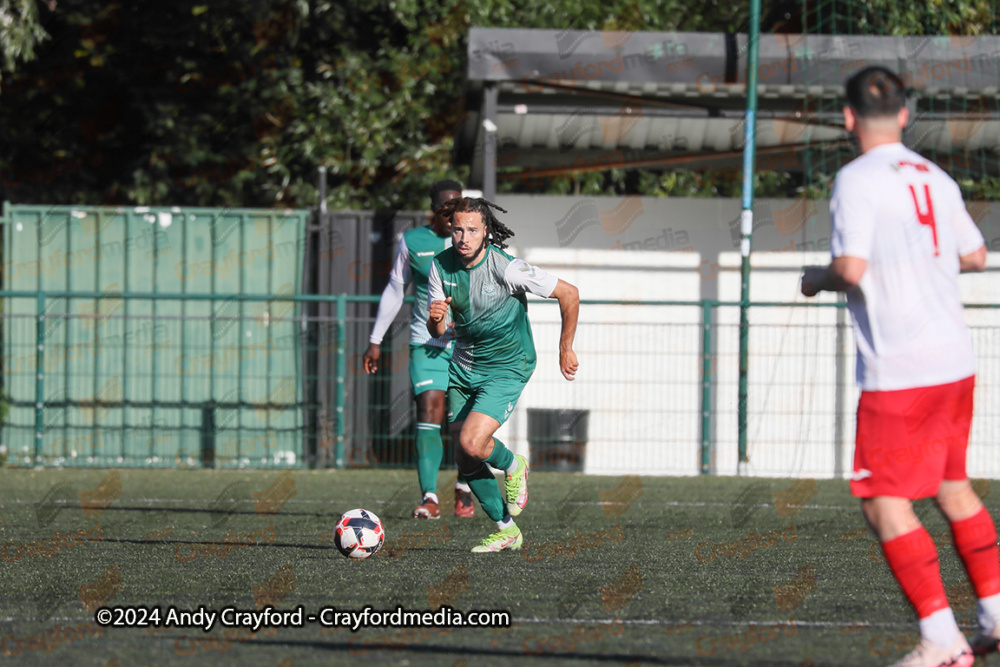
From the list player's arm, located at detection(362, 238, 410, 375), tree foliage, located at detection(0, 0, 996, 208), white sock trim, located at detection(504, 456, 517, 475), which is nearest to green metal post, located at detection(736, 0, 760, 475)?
tree foliage, located at detection(0, 0, 996, 208)

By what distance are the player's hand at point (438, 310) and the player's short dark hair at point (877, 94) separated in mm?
2568

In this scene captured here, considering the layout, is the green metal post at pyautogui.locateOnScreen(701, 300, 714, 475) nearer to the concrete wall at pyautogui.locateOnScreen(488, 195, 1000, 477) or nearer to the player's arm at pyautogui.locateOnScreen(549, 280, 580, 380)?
the concrete wall at pyautogui.locateOnScreen(488, 195, 1000, 477)

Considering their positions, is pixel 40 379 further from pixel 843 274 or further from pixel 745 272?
pixel 843 274

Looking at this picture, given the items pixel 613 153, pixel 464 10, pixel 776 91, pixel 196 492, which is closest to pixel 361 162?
pixel 464 10

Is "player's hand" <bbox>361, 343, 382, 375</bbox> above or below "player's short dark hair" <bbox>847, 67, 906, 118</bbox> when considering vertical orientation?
below

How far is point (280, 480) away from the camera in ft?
38.2

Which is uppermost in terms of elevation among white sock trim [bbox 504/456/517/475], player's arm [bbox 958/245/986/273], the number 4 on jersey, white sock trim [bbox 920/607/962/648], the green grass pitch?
the number 4 on jersey

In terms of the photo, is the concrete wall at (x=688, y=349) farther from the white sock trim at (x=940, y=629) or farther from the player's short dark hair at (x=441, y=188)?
the white sock trim at (x=940, y=629)

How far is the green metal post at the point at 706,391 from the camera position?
12852 mm

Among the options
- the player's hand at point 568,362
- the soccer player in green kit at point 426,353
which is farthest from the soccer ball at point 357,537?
the soccer player in green kit at point 426,353

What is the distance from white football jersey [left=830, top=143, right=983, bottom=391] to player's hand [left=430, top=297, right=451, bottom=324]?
8.30 ft

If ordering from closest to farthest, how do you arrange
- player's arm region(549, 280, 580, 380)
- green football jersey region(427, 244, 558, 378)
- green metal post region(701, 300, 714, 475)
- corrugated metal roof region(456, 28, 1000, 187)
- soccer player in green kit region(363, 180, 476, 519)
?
player's arm region(549, 280, 580, 380)
green football jersey region(427, 244, 558, 378)
soccer player in green kit region(363, 180, 476, 519)
corrugated metal roof region(456, 28, 1000, 187)
green metal post region(701, 300, 714, 475)

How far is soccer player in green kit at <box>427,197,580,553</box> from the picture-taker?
650 cm

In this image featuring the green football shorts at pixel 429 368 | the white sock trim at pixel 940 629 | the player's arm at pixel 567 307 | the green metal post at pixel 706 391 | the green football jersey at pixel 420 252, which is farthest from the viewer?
the green metal post at pixel 706 391
